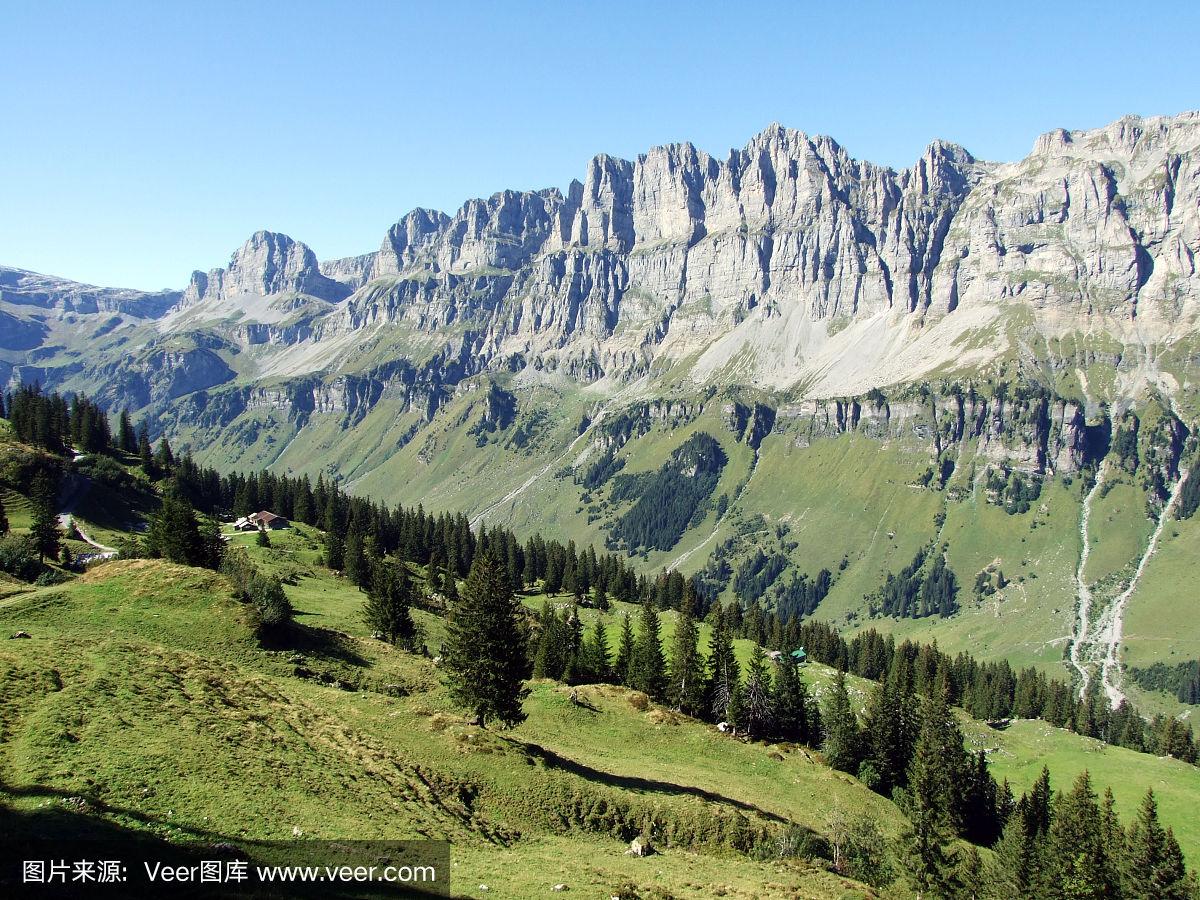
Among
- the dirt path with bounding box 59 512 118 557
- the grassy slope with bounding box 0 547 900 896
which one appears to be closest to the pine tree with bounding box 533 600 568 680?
the grassy slope with bounding box 0 547 900 896

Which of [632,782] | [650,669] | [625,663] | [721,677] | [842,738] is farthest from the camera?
[625,663]

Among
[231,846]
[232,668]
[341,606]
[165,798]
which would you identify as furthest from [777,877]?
[341,606]

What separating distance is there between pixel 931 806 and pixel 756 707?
2040 cm

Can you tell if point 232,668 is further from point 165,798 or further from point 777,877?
point 777,877

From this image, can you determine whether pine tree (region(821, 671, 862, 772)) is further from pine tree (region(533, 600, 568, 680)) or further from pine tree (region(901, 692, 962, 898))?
pine tree (region(533, 600, 568, 680))

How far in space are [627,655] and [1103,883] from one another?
56.9 metres

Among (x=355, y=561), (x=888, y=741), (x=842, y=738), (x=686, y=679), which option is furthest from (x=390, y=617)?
(x=888, y=741)

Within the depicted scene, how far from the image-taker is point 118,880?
22.4m

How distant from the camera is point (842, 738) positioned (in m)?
82.3

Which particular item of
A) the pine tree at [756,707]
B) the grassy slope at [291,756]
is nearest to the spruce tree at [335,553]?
the grassy slope at [291,756]

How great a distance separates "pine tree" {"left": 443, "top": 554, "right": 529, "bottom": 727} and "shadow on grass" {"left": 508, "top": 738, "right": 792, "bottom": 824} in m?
3.07

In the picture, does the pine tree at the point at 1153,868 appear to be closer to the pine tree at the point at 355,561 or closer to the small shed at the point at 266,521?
the pine tree at the point at 355,561

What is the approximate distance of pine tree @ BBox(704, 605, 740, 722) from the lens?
88.4 meters

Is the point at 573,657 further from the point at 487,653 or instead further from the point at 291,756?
the point at 291,756
